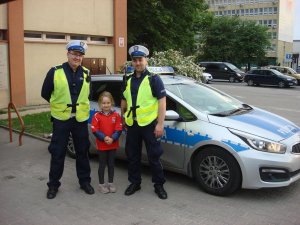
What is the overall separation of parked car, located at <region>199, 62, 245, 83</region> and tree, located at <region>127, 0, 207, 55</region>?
10295 millimetres

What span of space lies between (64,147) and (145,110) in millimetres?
1140

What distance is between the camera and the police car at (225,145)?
15.9 ft

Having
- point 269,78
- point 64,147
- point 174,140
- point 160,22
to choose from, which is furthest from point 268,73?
point 64,147

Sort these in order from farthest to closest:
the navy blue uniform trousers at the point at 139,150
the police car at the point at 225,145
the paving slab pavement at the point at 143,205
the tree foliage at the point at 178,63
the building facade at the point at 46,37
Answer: the building facade at the point at 46,37, the tree foliage at the point at 178,63, the navy blue uniform trousers at the point at 139,150, the police car at the point at 225,145, the paving slab pavement at the point at 143,205

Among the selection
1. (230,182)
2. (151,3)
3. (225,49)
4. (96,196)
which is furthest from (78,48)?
(225,49)

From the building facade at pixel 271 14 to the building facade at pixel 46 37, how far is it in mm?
74572

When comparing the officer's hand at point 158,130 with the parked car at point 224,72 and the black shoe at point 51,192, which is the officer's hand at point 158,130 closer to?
the black shoe at point 51,192

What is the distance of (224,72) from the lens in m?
35.5

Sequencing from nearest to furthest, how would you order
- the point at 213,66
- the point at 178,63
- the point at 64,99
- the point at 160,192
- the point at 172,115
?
the point at 64,99, the point at 160,192, the point at 172,115, the point at 178,63, the point at 213,66

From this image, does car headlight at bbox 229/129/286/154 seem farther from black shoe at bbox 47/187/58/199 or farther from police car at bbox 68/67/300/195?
black shoe at bbox 47/187/58/199

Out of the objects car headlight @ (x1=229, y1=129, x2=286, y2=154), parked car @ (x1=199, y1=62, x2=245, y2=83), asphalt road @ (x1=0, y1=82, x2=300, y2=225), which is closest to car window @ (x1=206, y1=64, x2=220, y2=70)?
parked car @ (x1=199, y1=62, x2=245, y2=83)

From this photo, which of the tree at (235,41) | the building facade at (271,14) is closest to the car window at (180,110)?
the tree at (235,41)

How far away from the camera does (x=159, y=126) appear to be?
487 cm

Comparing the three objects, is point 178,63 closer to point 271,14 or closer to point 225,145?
point 225,145
